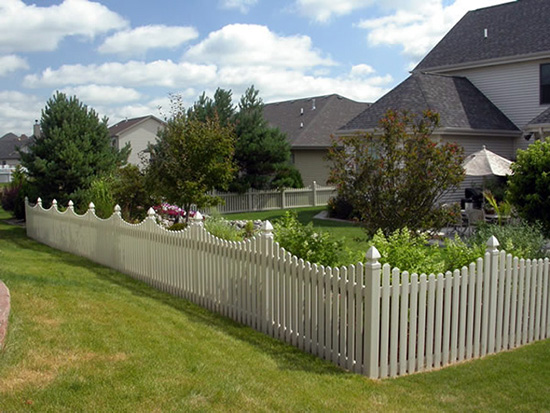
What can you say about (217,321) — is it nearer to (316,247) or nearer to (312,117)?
(316,247)

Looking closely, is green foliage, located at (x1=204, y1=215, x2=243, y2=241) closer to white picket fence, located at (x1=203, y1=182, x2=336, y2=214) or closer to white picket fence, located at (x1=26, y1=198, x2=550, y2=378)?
white picket fence, located at (x1=26, y1=198, x2=550, y2=378)

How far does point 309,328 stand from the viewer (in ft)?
21.2

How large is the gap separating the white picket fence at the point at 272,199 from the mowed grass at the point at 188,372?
18.6m

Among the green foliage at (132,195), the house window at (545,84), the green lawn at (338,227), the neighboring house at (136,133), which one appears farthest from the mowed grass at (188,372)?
the neighboring house at (136,133)

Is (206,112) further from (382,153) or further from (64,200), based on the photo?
(382,153)

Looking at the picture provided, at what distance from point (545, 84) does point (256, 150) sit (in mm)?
12246

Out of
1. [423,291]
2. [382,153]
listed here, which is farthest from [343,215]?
[423,291]

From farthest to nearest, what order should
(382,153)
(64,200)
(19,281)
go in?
(64,200)
(382,153)
(19,281)

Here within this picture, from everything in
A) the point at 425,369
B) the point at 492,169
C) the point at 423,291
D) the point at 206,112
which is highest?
the point at 206,112

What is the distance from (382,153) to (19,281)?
20.0 ft

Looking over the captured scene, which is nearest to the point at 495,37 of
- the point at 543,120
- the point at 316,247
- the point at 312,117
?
the point at 543,120

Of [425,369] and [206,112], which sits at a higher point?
[206,112]

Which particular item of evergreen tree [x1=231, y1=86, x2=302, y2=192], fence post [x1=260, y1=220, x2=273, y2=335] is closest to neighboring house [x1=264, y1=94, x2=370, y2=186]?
evergreen tree [x1=231, y1=86, x2=302, y2=192]

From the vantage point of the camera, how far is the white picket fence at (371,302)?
5.73 meters
